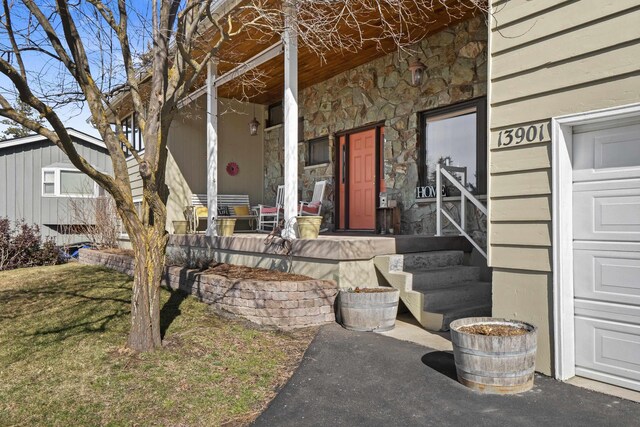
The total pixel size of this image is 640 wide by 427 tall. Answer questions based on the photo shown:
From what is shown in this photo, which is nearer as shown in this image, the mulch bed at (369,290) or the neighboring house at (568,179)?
the neighboring house at (568,179)

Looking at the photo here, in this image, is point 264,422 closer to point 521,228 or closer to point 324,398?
point 324,398

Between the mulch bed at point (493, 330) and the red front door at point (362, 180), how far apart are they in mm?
4527

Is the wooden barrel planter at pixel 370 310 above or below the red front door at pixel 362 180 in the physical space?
below

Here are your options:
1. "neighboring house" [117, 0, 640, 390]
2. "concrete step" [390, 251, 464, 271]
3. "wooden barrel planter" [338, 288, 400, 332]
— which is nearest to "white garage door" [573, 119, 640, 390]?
"neighboring house" [117, 0, 640, 390]

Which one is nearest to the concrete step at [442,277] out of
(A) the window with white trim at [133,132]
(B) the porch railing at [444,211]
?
(B) the porch railing at [444,211]

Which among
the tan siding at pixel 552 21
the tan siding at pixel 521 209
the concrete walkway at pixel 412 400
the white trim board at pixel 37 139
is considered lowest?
the concrete walkway at pixel 412 400

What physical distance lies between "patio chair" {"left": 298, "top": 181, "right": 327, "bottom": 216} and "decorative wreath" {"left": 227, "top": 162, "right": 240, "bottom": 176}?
2.42 m

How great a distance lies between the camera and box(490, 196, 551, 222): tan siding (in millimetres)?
3465

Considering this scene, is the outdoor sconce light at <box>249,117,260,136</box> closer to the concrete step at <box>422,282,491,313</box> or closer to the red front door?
the red front door

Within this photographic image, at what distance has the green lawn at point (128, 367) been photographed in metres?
2.93

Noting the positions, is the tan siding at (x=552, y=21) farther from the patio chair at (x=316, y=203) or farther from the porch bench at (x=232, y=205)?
the porch bench at (x=232, y=205)

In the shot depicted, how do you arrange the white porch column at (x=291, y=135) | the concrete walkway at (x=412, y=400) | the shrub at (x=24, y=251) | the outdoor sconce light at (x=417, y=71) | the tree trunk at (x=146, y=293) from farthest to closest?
the shrub at (x=24, y=251) < the outdoor sconce light at (x=417, y=71) < the white porch column at (x=291, y=135) < the tree trunk at (x=146, y=293) < the concrete walkway at (x=412, y=400)

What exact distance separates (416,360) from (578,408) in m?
1.21

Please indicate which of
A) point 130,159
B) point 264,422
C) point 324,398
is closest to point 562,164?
point 324,398
